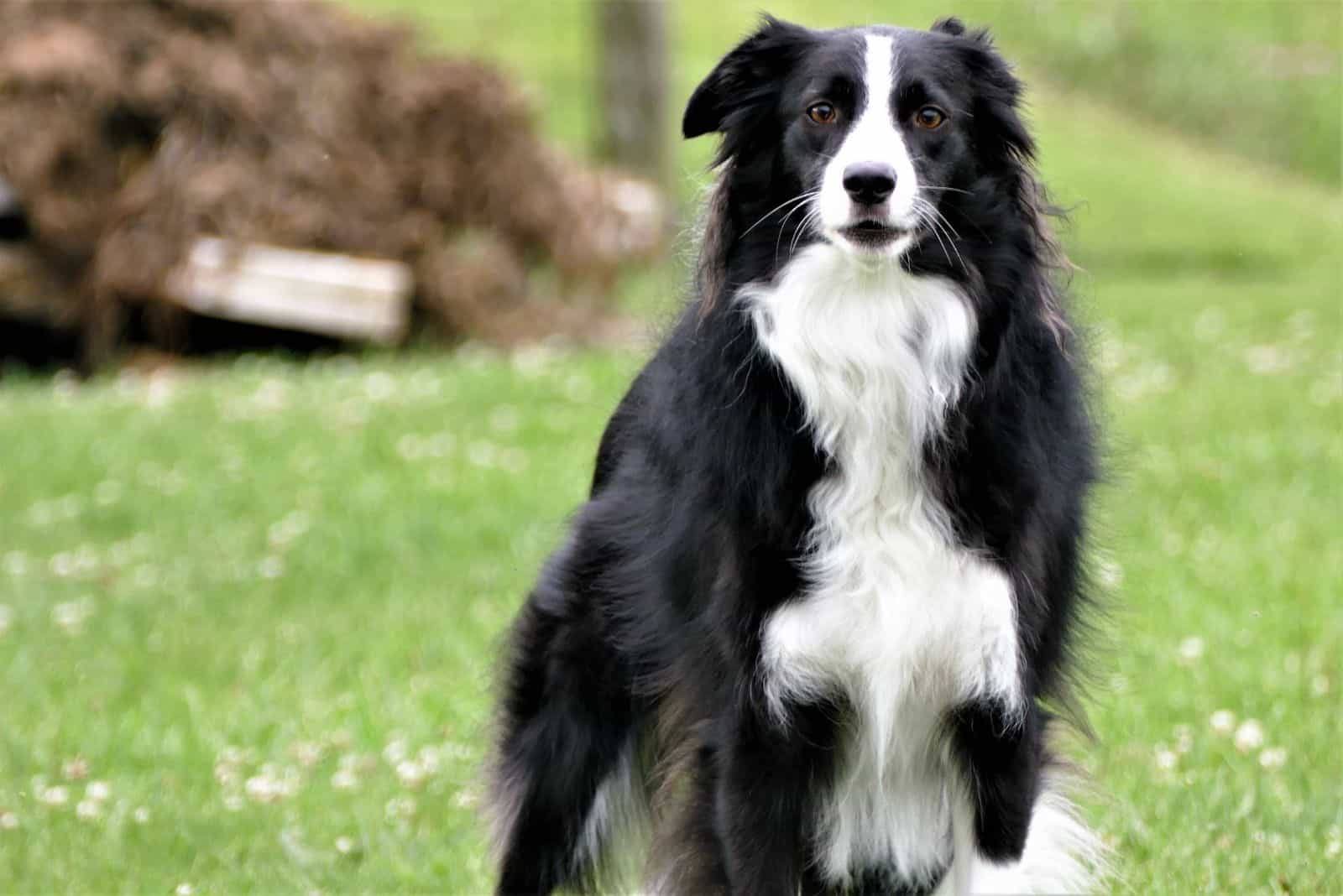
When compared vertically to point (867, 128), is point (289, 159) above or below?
below

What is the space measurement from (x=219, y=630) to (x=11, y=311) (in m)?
Result: 6.81

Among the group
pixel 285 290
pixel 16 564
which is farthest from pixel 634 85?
pixel 16 564

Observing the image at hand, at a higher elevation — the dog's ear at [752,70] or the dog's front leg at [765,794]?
the dog's ear at [752,70]

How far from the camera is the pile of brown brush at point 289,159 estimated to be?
12.8 metres

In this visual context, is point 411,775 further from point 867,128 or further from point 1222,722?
point 867,128

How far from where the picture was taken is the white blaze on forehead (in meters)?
3.32

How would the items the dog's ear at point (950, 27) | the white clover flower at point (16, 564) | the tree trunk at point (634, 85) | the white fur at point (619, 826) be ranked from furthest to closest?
1. the tree trunk at point (634, 85)
2. the white clover flower at point (16, 564)
3. the white fur at point (619, 826)
4. the dog's ear at point (950, 27)

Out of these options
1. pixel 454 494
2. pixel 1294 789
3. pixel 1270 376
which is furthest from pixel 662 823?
pixel 1270 376

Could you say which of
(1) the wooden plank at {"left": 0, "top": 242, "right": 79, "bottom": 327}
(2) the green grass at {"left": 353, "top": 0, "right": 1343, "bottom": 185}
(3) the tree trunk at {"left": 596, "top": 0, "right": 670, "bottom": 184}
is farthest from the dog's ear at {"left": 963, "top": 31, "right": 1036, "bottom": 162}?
(2) the green grass at {"left": 353, "top": 0, "right": 1343, "bottom": 185}

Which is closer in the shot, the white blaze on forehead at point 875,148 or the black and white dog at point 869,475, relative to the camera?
the white blaze on forehead at point 875,148

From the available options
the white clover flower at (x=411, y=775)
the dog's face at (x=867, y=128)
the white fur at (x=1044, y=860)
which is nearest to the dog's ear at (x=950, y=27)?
the dog's face at (x=867, y=128)

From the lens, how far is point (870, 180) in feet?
10.8

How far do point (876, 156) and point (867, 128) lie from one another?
100 mm

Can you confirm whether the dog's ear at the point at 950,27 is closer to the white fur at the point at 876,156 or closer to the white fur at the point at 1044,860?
the white fur at the point at 876,156
